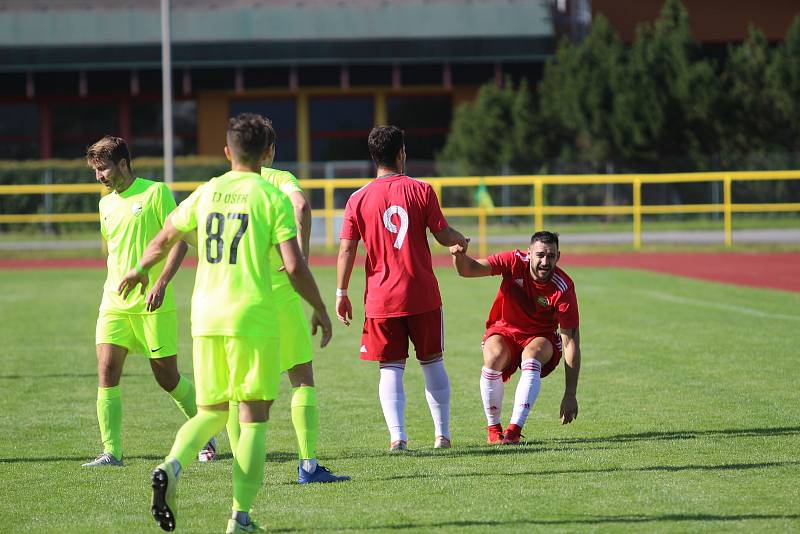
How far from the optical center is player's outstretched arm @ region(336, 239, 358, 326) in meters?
7.30

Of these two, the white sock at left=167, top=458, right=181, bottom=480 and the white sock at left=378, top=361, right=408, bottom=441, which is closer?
the white sock at left=167, top=458, right=181, bottom=480

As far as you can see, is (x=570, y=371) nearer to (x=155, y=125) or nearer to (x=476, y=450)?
(x=476, y=450)

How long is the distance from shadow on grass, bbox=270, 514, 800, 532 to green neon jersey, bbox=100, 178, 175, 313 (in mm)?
2356

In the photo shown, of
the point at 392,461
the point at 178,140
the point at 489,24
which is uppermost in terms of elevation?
the point at 489,24

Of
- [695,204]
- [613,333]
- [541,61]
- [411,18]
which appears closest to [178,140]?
[411,18]

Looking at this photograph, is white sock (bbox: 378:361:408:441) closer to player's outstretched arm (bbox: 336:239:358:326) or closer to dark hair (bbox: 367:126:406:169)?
player's outstretched arm (bbox: 336:239:358:326)

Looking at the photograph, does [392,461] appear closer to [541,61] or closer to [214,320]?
[214,320]

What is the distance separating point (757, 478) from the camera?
21.5 ft

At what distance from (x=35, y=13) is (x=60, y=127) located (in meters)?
4.30

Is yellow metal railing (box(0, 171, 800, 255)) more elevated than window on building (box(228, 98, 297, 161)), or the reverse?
window on building (box(228, 98, 297, 161))

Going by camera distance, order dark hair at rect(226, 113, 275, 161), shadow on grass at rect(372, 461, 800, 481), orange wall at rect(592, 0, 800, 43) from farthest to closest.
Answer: orange wall at rect(592, 0, 800, 43) → shadow on grass at rect(372, 461, 800, 481) → dark hair at rect(226, 113, 275, 161)

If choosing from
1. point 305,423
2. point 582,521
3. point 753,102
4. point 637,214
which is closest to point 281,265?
point 305,423

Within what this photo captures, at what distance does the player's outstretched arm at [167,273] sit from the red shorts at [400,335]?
53.5 inches

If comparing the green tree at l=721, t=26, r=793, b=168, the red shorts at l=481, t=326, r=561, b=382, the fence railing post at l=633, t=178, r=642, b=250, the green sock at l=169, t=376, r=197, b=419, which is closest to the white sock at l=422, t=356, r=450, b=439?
the red shorts at l=481, t=326, r=561, b=382
